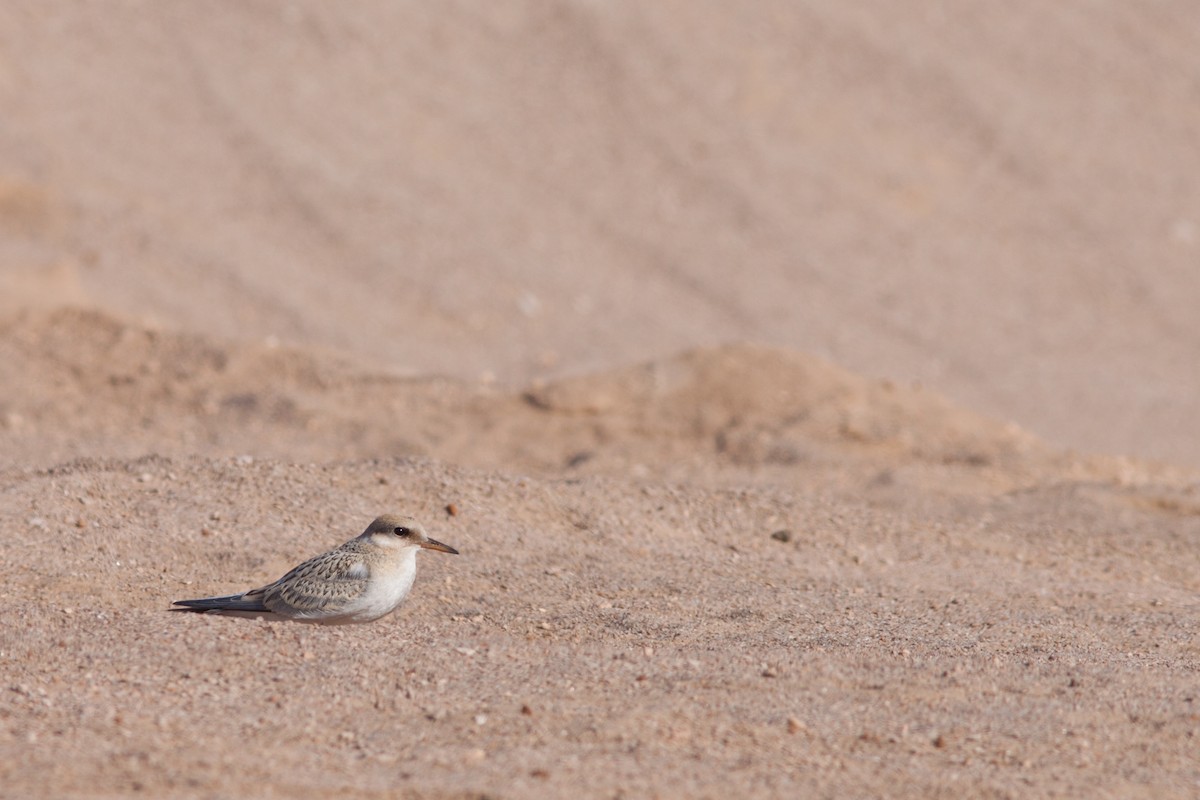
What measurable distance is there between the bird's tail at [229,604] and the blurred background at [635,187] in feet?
25.4

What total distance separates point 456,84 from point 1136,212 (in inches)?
350

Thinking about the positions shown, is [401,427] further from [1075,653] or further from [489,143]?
[489,143]

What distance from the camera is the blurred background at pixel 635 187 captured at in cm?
1490

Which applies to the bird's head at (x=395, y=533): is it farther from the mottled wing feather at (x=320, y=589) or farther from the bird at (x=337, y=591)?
the mottled wing feather at (x=320, y=589)

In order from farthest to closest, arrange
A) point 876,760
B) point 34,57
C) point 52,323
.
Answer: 1. point 34,57
2. point 52,323
3. point 876,760

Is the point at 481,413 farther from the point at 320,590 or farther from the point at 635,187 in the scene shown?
the point at 635,187

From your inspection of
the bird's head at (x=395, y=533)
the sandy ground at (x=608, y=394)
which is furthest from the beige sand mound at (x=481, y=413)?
the bird's head at (x=395, y=533)

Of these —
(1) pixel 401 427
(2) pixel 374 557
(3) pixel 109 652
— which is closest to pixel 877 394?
(1) pixel 401 427

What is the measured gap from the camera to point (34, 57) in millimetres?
18422

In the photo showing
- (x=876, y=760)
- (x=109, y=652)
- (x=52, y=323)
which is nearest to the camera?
(x=876, y=760)

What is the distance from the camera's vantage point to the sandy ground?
5.02m

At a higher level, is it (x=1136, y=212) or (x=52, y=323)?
(x=1136, y=212)

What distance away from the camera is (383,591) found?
5.67 meters

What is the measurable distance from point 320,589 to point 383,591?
241 mm
